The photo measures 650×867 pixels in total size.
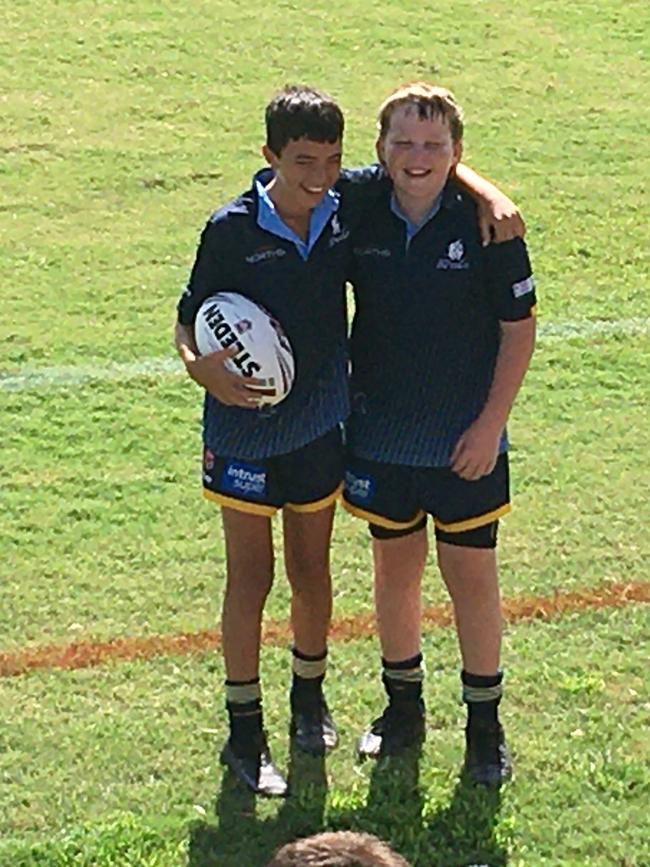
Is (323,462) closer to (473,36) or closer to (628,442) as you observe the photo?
(628,442)

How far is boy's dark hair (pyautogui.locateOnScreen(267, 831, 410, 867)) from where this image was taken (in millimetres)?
2420

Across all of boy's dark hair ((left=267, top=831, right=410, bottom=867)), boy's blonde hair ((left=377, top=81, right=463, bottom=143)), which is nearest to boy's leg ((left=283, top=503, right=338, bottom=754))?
boy's blonde hair ((left=377, top=81, right=463, bottom=143))

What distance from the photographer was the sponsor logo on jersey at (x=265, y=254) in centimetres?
423

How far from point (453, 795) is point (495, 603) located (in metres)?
0.52

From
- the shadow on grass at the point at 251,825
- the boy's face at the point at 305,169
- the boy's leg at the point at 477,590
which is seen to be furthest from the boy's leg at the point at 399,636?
the boy's face at the point at 305,169

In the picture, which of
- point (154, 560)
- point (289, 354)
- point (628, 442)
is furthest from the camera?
point (628, 442)

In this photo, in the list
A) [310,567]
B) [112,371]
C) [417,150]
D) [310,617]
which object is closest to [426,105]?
[417,150]

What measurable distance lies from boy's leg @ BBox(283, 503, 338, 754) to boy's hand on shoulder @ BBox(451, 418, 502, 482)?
0.37m

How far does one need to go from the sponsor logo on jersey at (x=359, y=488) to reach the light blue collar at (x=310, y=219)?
0.61m

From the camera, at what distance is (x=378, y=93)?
33.4ft

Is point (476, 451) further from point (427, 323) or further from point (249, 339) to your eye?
point (249, 339)

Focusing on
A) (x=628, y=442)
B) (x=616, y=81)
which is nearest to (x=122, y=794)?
(x=628, y=442)

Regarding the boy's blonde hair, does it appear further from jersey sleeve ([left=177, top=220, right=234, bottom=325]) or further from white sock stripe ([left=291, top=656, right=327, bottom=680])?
white sock stripe ([left=291, top=656, right=327, bottom=680])

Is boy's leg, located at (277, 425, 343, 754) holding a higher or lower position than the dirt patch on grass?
higher
